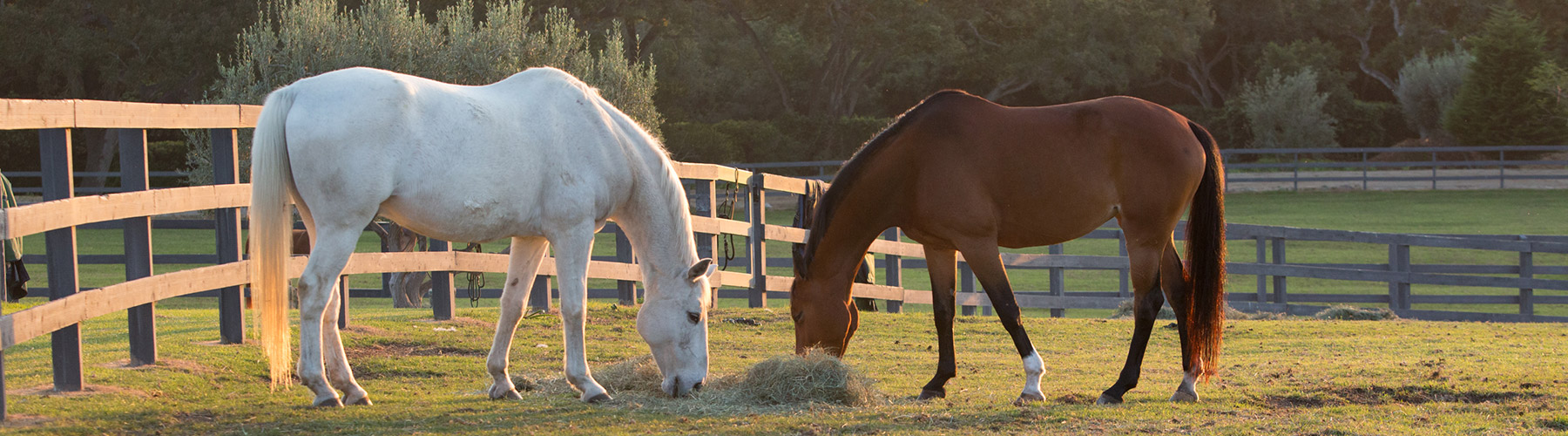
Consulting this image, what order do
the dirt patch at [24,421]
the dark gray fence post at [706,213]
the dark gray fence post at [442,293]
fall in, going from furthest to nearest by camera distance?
the dark gray fence post at [706,213] → the dark gray fence post at [442,293] → the dirt patch at [24,421]

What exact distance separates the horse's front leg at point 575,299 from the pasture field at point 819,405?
11cm

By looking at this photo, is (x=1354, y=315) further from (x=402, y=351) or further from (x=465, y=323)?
(x=402, y=351)

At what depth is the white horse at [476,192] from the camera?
4559 millimetres

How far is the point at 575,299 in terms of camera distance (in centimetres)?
517

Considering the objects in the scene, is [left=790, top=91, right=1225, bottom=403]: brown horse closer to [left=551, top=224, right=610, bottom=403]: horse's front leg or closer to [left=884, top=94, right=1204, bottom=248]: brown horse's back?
[left=884, top=94, right=1204, bottom=248]: brown horse's back

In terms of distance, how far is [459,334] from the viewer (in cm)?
725

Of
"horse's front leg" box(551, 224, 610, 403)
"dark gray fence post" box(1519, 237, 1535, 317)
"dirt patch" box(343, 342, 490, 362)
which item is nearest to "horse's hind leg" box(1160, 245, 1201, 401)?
"horse's front leg" box(551, 224, 610, 403)

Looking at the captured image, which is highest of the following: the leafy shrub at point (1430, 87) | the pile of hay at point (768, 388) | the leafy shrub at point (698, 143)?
the leafy shrub at point (1430, 87)

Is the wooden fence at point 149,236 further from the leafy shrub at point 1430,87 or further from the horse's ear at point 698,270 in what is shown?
the leafy shrub at point 1430,87

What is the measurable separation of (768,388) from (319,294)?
1849 millimetres

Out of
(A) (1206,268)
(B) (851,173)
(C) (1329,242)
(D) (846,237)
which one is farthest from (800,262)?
(C) (1329,242)

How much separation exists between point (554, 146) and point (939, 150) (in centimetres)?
175

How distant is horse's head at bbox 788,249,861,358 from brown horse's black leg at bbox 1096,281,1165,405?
125 cm

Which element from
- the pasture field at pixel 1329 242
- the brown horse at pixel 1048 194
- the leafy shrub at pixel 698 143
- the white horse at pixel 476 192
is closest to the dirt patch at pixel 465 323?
the white horse at pixel 476 192
